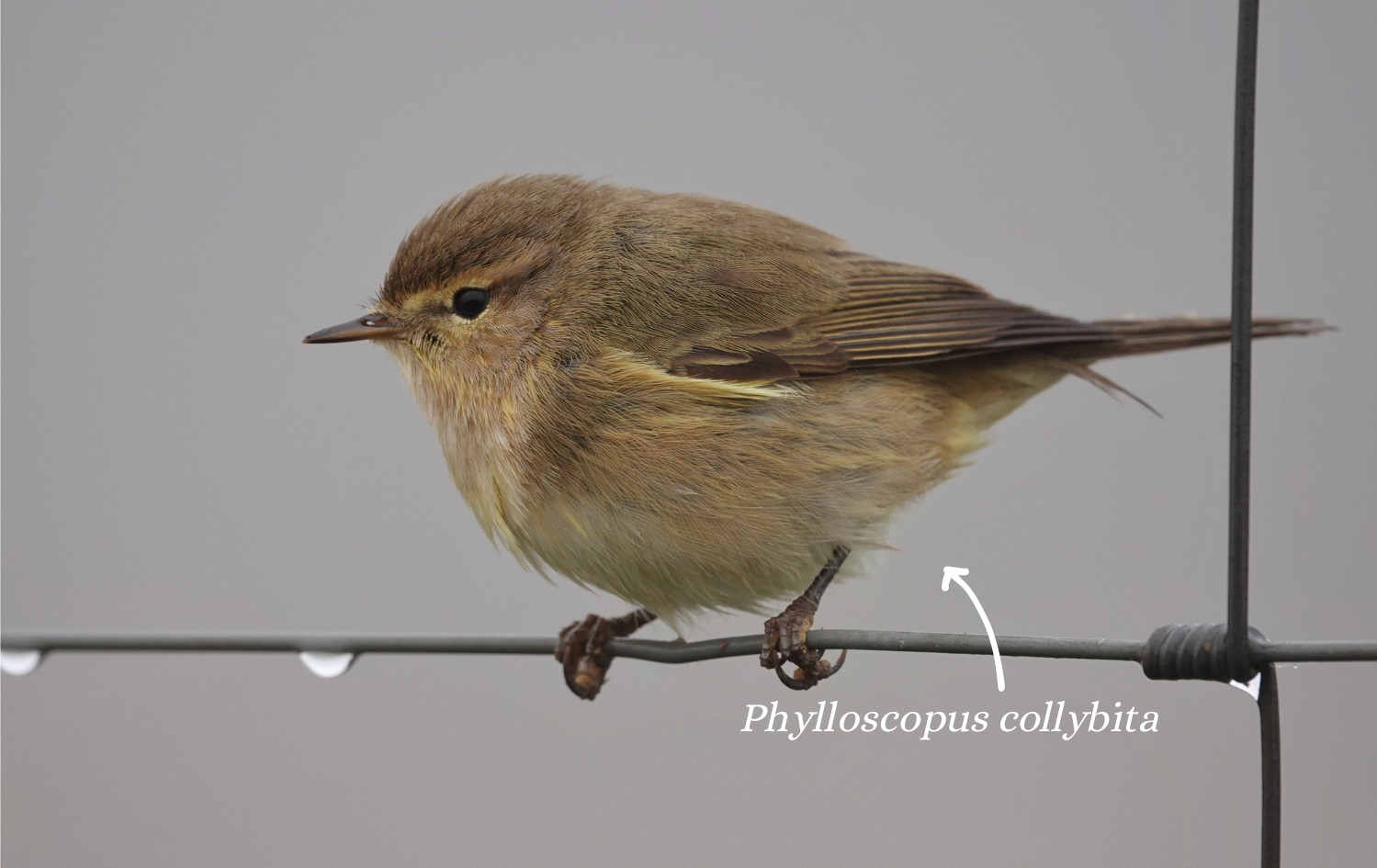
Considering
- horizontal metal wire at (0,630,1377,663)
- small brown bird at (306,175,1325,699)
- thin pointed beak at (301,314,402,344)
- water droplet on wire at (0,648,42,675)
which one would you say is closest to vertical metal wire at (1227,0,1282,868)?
horizontal metal wire at (0,630,1377,663)

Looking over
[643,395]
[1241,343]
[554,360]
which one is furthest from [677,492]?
[1241,343]

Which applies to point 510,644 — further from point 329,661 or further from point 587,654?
point 587,654

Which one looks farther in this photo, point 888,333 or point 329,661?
point 888,333

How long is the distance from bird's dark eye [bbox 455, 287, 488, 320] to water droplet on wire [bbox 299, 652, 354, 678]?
0.91m

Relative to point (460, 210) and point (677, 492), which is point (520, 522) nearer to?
point (677, 492)

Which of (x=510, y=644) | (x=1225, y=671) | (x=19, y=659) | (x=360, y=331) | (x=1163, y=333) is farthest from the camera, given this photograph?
(x=1163, y=333)

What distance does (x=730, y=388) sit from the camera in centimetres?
273

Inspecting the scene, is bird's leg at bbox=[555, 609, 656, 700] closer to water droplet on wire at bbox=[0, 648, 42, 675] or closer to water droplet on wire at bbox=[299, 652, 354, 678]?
water droplet on wire at bbox=[299, 652, 354, 678]

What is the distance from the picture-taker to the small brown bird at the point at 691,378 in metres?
2.68

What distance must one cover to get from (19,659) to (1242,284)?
91.4 inches

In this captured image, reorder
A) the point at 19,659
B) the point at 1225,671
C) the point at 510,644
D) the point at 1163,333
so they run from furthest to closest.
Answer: the point at 1163,333 → the point at 19,659 → the point at 510,644 → the point at 1225,671

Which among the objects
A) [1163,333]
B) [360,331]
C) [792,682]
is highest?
[1163,333]

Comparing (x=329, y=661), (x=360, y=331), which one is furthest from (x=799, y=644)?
(x=360, y=331)

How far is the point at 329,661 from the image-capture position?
Answer: 241cm
